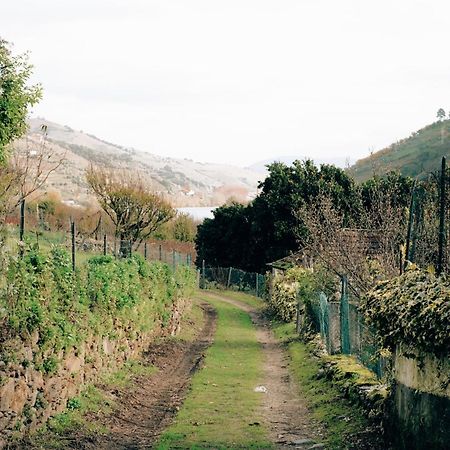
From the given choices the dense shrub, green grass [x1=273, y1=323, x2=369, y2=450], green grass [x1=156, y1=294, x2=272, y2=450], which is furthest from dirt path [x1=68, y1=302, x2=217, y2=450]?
green grass [x1=273, y1=323, x2=369, y2=450]

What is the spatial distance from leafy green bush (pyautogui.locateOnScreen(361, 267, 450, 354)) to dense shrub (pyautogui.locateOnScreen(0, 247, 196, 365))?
16.5ft

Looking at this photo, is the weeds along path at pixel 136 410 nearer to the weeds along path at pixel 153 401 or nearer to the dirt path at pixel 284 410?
the weeds along path at pixel 153 401

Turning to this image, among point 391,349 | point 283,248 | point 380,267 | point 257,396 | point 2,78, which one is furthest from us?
point 283,248

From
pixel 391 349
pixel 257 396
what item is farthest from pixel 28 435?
pixel 257 396

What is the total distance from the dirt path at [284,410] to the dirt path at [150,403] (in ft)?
6.26

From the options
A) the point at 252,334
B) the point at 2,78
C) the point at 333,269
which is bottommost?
the point at 252,334

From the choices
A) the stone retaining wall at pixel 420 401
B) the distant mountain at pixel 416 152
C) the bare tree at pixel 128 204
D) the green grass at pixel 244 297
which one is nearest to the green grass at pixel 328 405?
the stone retaining wall at pixel 420 401

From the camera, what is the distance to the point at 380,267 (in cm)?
2353

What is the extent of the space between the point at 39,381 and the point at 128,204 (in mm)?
54295

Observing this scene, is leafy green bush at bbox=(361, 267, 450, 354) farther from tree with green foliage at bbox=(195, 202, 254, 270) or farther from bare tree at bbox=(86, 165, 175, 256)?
tree with green foliage at bbox=(195, 202, 254, 270)

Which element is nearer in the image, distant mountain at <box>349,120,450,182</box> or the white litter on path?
the white litter on path

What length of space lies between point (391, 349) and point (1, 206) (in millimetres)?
6637

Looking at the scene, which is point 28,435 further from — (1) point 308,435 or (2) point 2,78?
(2) point 2,78

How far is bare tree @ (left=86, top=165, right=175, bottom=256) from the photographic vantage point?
66375 millimetres
